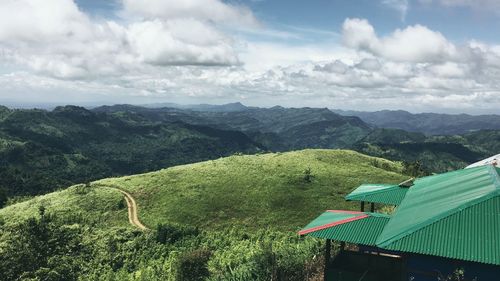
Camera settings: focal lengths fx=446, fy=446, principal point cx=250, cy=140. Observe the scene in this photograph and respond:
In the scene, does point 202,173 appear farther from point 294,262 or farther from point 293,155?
point 294,262

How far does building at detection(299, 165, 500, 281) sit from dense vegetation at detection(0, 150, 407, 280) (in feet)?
19.0

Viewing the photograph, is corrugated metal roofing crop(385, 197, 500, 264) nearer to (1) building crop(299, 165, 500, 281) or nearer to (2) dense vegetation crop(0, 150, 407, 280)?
(1) building crop(299, 165, 500, 281)

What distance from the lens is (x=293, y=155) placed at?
4707 inches

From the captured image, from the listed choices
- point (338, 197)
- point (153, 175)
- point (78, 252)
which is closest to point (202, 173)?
point (153, 175)

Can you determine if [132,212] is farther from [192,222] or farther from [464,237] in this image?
[464,237]

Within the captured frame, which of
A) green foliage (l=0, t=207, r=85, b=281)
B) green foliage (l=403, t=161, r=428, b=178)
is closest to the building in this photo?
green foliage (l=0, t=207, r=85, b=281)

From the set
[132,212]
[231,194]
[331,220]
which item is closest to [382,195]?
[331,220]

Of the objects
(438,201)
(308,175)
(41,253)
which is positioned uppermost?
(438,201)

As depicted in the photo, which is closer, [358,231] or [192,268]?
[358,231]

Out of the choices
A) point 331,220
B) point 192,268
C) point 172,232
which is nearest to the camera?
point 331,220

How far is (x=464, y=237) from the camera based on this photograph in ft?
58.4

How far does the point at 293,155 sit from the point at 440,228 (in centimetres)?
10112

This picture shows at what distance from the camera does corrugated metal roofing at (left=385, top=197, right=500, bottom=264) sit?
17.1 meters

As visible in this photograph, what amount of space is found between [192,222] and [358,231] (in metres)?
57.7
